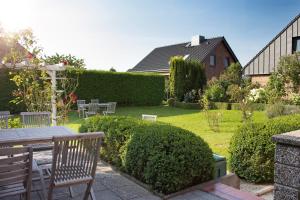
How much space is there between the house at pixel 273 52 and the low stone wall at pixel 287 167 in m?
16.0

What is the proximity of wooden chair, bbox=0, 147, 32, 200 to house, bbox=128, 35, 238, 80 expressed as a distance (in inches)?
947

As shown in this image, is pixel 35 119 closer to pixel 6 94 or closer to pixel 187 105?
pixel 6 94

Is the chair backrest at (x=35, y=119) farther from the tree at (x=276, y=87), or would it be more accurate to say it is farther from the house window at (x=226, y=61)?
the house window at (x=226, y=61)

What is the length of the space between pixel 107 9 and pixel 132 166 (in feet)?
18.6

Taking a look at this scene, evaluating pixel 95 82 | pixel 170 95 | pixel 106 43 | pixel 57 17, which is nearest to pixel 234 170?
pixel 57 17

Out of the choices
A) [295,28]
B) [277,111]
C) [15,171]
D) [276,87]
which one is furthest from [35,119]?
[295,28]

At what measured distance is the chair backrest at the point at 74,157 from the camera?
280 cm

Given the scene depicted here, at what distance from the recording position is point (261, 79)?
1917cm

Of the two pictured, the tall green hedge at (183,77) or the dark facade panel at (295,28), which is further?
the tall green hedge at (183,77)

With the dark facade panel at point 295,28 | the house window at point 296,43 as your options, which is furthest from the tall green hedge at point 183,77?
the dark facade panel at point 295,28

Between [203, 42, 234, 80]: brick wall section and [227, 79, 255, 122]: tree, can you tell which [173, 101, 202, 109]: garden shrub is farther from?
[203, 42, 234, 80]: brick wall section

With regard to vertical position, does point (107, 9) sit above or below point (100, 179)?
above

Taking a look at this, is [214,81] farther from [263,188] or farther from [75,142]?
[75,142]

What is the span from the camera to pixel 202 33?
28.8 metres
